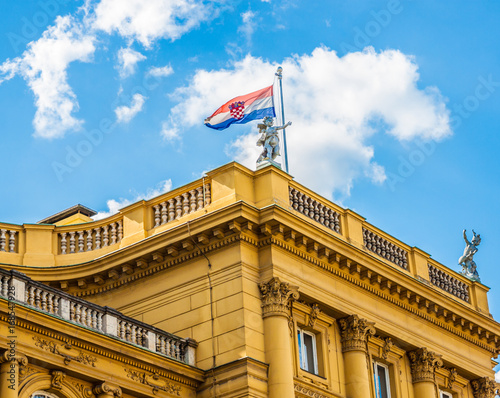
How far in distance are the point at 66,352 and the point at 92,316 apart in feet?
5.71

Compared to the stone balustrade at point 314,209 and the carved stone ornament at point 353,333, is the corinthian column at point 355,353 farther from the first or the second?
the stone balustrade at point 314,209

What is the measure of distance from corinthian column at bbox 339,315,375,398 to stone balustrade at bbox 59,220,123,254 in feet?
23.5

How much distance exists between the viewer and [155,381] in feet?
104

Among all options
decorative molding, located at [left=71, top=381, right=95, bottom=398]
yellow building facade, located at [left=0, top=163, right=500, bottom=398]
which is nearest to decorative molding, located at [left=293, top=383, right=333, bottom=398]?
yellow building facade, located at [left=0, top=163, right=500, bottom=398]

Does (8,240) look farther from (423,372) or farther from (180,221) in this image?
(423,372)

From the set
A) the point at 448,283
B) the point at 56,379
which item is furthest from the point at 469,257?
the point at 56,379

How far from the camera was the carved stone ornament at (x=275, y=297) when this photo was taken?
110 feet

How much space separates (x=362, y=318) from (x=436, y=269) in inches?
230

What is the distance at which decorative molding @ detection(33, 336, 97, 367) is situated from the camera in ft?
94.6

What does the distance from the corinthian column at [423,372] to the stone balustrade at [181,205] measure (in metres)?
8.80

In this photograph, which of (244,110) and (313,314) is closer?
(313,314)

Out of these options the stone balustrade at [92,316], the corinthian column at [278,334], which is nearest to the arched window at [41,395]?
the stone balustrade at [92,316]

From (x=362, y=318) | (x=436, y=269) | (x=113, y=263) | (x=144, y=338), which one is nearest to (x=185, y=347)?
(x=144, y=338)

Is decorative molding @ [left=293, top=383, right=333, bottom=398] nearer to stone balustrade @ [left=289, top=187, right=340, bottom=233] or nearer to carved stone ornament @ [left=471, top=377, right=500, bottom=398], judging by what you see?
stone balustrade @ [left=289, top=187, right=340, bottom=233]
